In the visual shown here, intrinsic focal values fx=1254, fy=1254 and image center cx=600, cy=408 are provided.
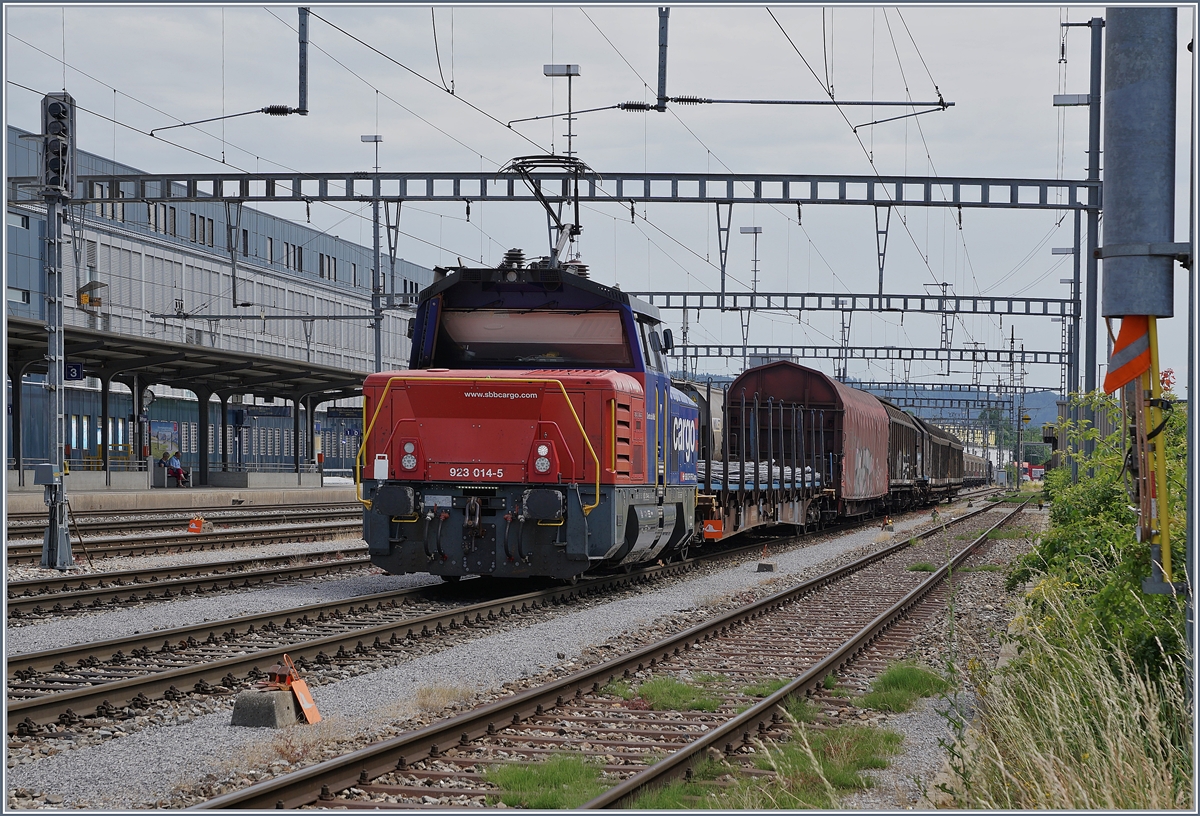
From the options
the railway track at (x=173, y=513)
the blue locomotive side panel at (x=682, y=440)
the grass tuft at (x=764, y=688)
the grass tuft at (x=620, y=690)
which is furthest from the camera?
the railway track at (x=173, y=513)

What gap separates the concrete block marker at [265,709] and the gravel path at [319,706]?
→ 0.08m

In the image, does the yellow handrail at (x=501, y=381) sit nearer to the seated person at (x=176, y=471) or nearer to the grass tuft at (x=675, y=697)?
the grass tuft at (x=675, y=697)

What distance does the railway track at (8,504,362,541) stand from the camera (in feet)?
81.4

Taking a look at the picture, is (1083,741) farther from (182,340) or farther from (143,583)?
(182,340)

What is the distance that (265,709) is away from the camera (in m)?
7.84

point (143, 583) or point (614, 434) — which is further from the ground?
point (614, 434)

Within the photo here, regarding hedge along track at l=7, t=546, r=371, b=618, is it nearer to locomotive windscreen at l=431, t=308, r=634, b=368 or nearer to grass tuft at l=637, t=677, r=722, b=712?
locomotive windscreen at l=431, t=308, r=634, b=368

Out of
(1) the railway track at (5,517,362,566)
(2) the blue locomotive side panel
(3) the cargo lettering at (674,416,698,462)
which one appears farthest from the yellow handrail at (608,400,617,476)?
(1) the railway track at (5,517,362,566)

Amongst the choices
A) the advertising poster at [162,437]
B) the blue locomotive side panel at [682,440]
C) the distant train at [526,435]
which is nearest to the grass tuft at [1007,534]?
the blue locomotive side panel at [682,440]

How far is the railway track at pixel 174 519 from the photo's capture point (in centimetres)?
2481

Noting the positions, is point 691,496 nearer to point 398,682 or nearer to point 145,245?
point 398,682

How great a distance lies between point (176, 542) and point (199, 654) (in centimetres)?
1245

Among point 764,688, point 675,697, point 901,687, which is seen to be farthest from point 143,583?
point 901,687

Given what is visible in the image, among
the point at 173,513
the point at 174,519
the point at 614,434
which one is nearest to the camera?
the point at 614,434
